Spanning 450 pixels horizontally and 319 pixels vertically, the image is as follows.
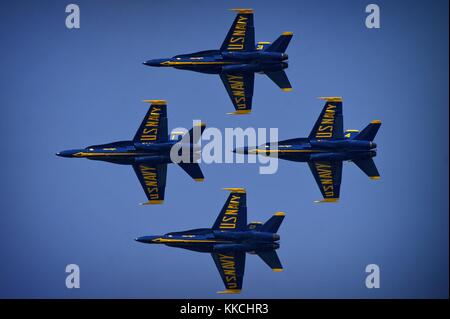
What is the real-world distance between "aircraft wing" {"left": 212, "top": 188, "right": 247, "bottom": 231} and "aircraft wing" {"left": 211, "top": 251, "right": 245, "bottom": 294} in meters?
2.09

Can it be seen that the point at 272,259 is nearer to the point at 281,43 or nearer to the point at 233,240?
the point at 233,240

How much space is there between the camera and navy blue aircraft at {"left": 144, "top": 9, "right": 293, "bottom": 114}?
92250 millimetres

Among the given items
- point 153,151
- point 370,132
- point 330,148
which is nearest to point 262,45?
point 330,148

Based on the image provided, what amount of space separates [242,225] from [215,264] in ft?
11.9

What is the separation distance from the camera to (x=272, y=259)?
9119 centimetres

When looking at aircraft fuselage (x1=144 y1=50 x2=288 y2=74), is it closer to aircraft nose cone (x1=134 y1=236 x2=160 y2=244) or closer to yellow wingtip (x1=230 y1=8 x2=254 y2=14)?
yellow wingtip (x1=230 y1=8 x2=254 y2=14)

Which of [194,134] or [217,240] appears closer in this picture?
[194,134]

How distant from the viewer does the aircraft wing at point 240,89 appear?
93562 mm

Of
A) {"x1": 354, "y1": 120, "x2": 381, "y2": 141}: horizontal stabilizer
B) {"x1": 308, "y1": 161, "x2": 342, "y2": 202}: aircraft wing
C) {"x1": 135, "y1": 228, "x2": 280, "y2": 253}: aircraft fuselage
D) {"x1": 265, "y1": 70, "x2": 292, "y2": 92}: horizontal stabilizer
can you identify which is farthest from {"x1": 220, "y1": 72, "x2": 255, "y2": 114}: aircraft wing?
{"x1": 135, "y1": 228, "x2": 280, "y2": 253}: aircraft fuselage

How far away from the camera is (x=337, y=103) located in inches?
3632

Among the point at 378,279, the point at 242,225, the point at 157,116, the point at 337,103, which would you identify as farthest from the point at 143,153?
the point at 378,279

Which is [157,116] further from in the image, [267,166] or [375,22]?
[375,22]

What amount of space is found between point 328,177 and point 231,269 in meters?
9.71

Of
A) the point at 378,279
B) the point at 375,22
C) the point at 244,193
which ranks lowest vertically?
the point at 378,279
